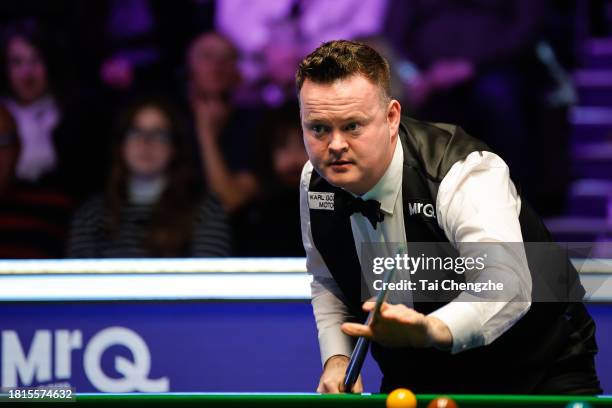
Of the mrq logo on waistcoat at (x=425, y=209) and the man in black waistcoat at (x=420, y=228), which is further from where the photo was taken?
the mrq logo on waistcoat at (x=425, y=209)

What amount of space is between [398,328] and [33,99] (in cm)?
373

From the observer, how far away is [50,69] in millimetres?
5504

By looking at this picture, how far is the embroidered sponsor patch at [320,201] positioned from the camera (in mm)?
2793

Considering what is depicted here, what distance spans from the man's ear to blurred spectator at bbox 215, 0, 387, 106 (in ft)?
9.36

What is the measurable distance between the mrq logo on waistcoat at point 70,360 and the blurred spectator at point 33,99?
163cm

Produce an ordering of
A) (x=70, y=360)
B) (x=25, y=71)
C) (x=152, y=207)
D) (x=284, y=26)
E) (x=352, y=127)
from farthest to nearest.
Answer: (x=284, y=26)
(x=25, y=71)
(x=152, y=207)
(x=70, y=360)
(x=352, y=127)

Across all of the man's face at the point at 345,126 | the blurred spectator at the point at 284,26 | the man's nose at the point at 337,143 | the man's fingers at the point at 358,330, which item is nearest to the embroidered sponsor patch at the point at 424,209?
the man's face at the point at 345,126

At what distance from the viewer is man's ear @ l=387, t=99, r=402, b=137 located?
2.60m

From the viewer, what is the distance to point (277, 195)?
4.98 metres

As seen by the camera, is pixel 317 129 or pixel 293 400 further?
pixel 317 129

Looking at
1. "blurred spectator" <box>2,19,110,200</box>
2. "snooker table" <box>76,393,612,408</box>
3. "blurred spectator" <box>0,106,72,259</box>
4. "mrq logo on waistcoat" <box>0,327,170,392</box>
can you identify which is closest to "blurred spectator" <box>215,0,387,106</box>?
"blurred spectator" <box>2,19,110,200</box>

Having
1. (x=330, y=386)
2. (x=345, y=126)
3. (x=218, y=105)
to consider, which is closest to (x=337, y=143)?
(x=345, y=126)

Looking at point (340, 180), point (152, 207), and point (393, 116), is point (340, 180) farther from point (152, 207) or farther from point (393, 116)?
point (152, 207)

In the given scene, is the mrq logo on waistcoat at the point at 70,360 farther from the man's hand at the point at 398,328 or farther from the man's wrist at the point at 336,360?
the man's hand at the point at 398,328
